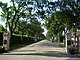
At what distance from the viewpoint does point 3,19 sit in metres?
56.7

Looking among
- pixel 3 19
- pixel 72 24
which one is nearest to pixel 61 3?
pixel 72 24

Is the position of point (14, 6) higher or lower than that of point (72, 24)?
higher

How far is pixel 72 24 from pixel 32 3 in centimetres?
877

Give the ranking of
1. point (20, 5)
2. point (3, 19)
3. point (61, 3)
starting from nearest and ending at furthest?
point (61, 3) → point (20, 5) → point (3, 19)

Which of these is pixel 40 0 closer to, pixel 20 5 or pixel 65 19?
pixel 65 19

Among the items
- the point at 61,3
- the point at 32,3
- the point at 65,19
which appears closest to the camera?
the point at 61,3

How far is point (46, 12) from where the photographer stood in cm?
3812

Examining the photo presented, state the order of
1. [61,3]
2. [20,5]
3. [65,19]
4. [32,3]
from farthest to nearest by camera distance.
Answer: [20,5] < [32,3] < [65,19] < [61,3]

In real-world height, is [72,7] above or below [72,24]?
above

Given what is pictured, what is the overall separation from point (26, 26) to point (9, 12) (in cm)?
3276

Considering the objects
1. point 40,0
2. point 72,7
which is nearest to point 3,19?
point 40,0

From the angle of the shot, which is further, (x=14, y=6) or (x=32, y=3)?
(x=14, y=6)

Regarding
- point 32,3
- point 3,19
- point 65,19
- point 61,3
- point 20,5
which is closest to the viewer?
point 61,3

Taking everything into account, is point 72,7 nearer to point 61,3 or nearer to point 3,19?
point 61,3
